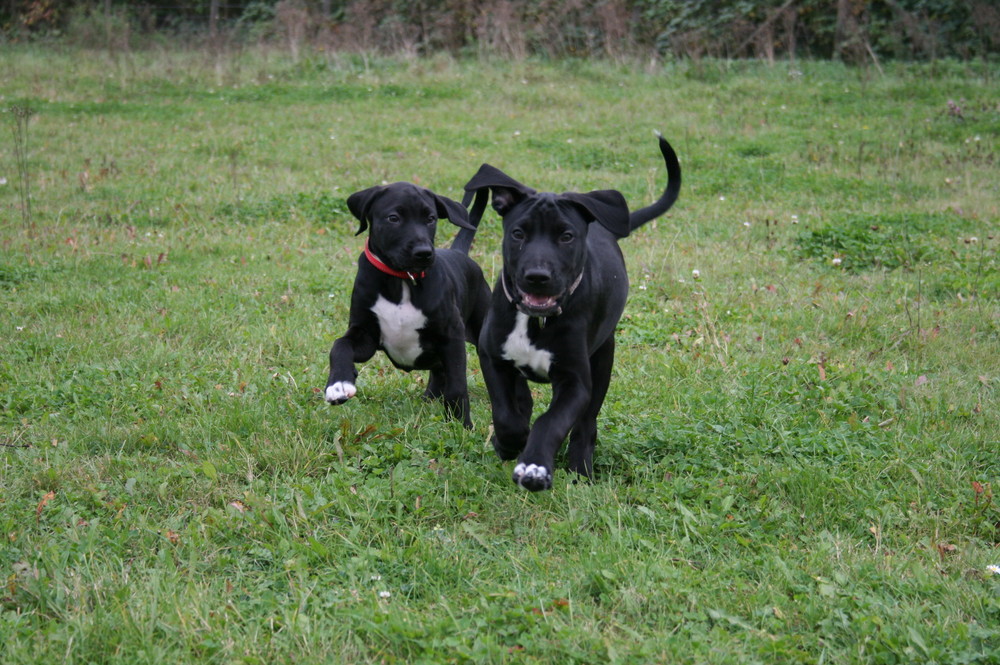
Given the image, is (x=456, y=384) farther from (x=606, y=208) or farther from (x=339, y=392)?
(x=606, y=208)

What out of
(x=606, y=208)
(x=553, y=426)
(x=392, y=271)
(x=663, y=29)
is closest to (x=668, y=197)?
(x=606, y=208)

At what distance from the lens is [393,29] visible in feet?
73.6

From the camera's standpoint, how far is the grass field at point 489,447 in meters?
3.12

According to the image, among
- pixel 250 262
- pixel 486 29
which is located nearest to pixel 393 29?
pixel 486 29

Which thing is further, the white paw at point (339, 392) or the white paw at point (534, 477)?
the white paw at point (339, 392)

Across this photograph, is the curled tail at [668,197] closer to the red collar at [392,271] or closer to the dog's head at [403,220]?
the dog's head at [403,220]

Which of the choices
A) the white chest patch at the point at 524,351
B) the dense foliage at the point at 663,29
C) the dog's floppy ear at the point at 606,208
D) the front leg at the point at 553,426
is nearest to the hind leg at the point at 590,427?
the front leg at the point at 553,426

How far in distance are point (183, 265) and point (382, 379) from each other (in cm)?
304

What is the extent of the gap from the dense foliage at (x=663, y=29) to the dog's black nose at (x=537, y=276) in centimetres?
1555

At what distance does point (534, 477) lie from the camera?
3.73 metres

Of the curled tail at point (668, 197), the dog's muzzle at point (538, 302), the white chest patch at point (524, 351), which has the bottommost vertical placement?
the white chest patch at point (524, 351)

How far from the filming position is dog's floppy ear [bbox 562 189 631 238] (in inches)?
165

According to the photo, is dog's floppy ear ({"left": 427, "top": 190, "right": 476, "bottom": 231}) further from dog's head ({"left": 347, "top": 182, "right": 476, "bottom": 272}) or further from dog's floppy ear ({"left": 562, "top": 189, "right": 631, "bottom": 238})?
dog's floppy ear ({"left": 562, "top": 189, "right": 631, "bottom": 238})

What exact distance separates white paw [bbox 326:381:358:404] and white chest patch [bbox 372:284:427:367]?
560 mm
